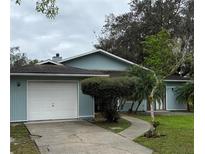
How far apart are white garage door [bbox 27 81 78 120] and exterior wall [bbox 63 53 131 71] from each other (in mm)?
4215

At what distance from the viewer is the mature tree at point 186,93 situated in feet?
66.1

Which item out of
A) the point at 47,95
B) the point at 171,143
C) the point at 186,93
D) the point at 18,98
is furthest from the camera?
the point at 186,93

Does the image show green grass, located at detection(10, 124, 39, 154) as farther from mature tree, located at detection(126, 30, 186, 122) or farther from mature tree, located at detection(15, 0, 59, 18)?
mature tree, located at detection(126, 30, 186, 122)

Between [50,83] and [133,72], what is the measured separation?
19.9 feet

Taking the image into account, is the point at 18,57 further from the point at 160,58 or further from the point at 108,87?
the point at 160,58

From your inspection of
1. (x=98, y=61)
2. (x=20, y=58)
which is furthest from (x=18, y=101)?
(x=20, y=58)

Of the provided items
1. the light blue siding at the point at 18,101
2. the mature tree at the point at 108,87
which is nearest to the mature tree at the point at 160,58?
the mature tree at the point at 108,87

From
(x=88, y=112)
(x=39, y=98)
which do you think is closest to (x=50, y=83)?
(x=39, y=98)

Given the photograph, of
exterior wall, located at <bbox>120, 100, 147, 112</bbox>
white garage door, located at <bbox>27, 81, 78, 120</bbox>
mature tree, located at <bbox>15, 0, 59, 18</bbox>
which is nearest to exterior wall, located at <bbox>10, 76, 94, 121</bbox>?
white garage door, located at <bbox>27, 81, 78, 120</bbox>

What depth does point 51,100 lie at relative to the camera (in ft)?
48.9

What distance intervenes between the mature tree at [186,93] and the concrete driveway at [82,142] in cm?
1100

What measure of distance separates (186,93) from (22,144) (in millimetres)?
15097

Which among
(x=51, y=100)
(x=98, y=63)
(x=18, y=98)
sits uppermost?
(x=98, y=63)
